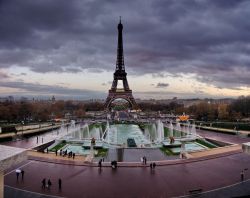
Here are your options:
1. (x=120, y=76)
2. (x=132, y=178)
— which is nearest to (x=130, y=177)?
(x=132, y=178)

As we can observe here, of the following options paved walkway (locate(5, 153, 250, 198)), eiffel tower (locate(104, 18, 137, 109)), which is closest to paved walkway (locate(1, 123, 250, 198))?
paved walkway (locate(5, 153, 250, 198))

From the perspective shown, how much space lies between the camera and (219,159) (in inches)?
947

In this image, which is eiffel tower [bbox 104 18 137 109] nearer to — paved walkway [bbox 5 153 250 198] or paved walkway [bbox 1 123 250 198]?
paved walkway [bbox 1 123 250 198]

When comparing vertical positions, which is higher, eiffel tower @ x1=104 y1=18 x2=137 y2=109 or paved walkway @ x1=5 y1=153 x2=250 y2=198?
eiffel tower @ x1=104 y1=18 x2=137 y2=109

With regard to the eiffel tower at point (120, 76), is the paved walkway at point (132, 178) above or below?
below

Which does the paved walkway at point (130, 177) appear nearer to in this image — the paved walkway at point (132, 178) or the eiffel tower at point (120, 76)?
the paved walkway at point (132, 178)

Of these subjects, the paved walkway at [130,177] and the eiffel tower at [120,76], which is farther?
the eiffel tower at [120,76]

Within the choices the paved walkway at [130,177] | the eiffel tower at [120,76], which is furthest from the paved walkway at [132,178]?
the eiffel tower at [120,76]

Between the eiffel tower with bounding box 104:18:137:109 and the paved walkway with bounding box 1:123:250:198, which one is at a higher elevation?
the eiffel tower with bounding box 104:18:137:109

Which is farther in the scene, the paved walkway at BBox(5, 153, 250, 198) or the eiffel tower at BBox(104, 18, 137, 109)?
the eiffel tower at BBox(104, 18, 137, 109)

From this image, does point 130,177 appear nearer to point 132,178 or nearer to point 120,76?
point 132,178

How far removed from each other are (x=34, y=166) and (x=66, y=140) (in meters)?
12.6

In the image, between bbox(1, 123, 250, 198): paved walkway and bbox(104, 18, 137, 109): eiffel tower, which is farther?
bbox(104, 18, 137, 109): eiffel tower

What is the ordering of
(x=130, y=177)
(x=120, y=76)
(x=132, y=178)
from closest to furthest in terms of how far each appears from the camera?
(x=132, y=178)
(x=130, y=177)
(x=120, y=76)
